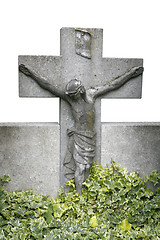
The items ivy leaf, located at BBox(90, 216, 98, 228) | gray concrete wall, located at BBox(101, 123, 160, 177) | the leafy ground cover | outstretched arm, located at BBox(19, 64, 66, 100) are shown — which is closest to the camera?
the leafy ground cover

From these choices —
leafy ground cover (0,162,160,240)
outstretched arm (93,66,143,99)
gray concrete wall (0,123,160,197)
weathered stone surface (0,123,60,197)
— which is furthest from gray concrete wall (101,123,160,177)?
weathered stone surface (0,123,60,197)

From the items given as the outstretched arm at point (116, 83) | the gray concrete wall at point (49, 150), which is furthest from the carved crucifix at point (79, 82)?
the gray concrete wall at point (49, 150)

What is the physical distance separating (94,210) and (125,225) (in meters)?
0.40

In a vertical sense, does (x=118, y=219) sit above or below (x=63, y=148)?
below

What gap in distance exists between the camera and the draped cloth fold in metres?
4.09

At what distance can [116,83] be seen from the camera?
13.6ft

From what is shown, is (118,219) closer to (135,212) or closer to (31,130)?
(135,212)

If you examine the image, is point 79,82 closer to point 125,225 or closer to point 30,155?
point 30,155

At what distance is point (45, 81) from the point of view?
405 cm

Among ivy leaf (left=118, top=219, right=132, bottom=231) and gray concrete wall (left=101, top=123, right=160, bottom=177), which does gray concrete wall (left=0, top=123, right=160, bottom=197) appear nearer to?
gray concrete wall (left=101, top=123, right=160, bottom=177)

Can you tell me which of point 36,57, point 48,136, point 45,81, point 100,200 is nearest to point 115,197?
point 100,200

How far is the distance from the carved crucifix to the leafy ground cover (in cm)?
22

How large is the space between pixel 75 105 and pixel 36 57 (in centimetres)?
68

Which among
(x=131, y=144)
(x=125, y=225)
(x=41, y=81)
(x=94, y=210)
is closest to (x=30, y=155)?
(x=41, y=81)
